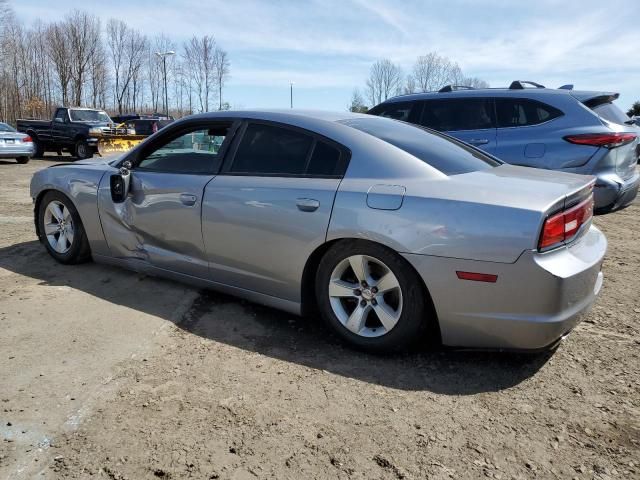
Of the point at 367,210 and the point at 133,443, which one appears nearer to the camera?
the point at 133,443

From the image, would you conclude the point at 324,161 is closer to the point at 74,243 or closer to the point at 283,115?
the point at 283,115

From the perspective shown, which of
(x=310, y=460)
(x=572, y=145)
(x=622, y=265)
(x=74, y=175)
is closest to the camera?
(x=310, y=460)

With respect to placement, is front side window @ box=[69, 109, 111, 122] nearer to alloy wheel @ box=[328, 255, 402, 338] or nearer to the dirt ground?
the dirt ground

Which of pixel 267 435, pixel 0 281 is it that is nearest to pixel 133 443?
pixel 267 435

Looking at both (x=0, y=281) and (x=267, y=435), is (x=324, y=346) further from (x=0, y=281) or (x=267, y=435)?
(x=0, y=281)

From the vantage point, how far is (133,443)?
2168 millimetres

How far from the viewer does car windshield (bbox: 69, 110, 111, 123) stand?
18469 mm

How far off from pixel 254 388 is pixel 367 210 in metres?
1.15

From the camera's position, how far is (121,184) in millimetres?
4062

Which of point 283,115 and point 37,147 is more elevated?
point 283,115

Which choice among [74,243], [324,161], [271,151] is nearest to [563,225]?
[324,161]

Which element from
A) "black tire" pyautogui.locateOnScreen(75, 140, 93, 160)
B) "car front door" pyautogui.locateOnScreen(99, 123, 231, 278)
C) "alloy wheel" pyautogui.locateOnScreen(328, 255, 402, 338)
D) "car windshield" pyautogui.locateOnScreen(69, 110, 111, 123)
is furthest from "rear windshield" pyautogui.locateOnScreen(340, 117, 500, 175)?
"car windshield" pyautogui.locateOnScreen(69, 110, 111, 123)

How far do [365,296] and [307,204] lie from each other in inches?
26.0

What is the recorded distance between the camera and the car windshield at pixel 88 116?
18.5 meters
